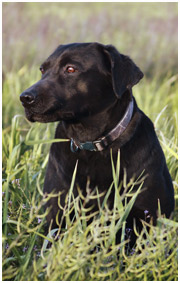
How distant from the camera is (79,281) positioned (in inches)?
86.3

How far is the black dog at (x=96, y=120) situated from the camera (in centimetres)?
285

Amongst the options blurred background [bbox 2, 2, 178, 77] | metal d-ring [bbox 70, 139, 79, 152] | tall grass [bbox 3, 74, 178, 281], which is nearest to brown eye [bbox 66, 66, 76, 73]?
metal d-ring [bbox 70, 139, 79, 152]

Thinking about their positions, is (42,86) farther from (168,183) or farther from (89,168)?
(168,183)

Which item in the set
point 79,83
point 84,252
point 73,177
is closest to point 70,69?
point 79,83

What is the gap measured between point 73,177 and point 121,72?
83cm

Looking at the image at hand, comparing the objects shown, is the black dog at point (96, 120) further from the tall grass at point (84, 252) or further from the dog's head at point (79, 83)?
the tall grass at point (84, 252)

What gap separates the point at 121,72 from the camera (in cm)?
294

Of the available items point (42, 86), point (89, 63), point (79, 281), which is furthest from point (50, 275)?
point (89, 63)

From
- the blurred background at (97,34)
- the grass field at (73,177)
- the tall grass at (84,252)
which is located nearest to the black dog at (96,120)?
the grass field at (73,177)

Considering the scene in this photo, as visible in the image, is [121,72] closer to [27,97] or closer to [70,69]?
[70,69]

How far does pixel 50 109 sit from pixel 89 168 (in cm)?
47

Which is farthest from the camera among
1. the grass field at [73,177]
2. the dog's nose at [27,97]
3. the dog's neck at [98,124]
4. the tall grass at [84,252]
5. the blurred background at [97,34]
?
the blurred background at [97,34]

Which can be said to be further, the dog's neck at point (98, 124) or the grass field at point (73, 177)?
the dog's neck at point (98, 124)

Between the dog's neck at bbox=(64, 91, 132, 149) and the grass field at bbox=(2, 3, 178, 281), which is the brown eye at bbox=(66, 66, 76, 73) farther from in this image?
the grass field at bbox=(2, 3, 178, 281)
